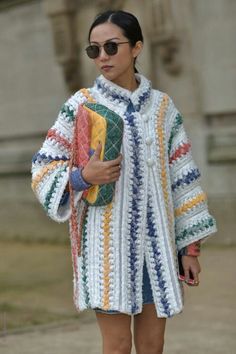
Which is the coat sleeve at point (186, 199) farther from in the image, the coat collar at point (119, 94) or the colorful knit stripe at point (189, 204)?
the coat collar at point (119, 94)

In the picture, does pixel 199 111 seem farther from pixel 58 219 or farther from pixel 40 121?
pixel 58 219

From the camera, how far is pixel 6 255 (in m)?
11.8

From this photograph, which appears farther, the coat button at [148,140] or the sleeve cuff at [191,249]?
the sleeve cuff at [191,249]

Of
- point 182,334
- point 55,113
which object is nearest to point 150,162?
point 182,334

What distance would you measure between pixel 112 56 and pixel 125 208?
0.63 meters

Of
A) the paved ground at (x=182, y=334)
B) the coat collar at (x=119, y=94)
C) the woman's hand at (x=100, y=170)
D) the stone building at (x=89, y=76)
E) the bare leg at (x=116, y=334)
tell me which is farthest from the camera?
the stone building at (x=89, y=76)

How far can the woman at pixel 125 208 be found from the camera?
3398 millimetres

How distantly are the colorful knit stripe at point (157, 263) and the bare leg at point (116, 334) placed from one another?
0.16m

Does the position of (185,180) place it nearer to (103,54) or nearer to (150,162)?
(150,162)

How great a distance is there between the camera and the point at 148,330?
3.54 m

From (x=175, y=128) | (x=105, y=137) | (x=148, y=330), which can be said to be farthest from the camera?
(x=175, y=128)

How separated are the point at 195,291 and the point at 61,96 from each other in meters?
5.93

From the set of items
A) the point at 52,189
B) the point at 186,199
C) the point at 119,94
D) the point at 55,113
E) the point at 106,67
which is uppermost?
the point at 106,67

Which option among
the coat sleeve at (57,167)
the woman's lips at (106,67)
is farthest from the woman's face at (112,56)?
the coat sleeve at (57,167)
